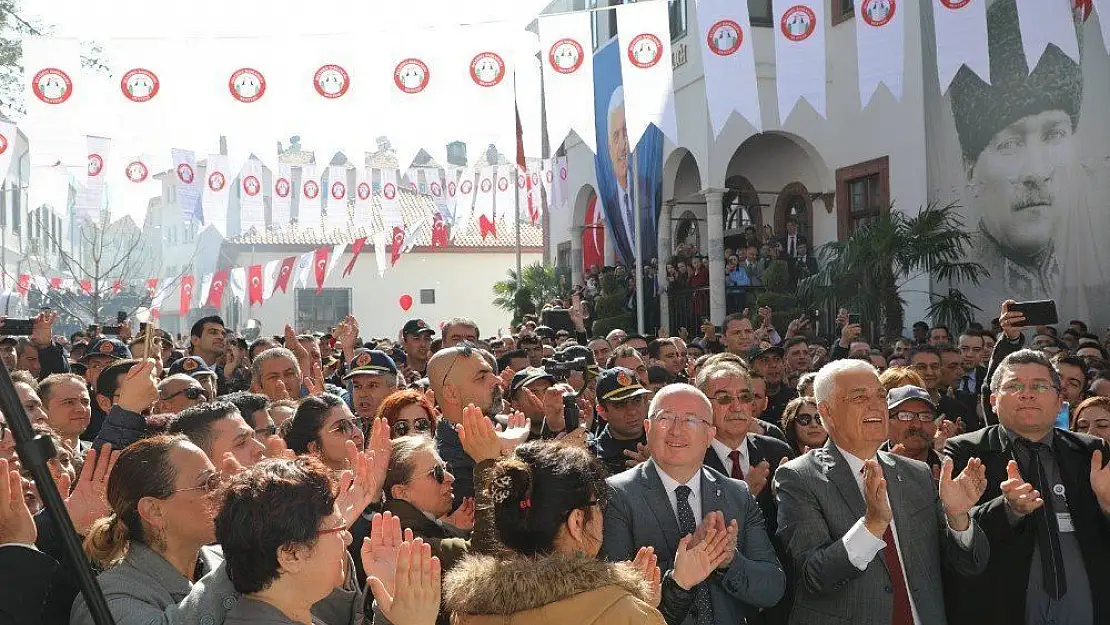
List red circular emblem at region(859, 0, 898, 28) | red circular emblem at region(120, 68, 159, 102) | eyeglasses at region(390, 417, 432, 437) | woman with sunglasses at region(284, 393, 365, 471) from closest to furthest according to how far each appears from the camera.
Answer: woman with sunglasses at region(284, 393, 365, 471) < eyeglasses at region(390, 417, 432, 437) < red circular emblem at region(859, 0, 898, 28) < red circular emblem at region(120, 68, 159, 102)

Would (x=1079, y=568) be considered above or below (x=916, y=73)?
below

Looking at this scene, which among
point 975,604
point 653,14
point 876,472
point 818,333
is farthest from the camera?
point 818,333

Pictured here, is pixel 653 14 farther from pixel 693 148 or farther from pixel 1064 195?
pixel 693 148

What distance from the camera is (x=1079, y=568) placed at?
15.1 ft

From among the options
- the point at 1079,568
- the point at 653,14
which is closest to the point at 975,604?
the point at 1079,568

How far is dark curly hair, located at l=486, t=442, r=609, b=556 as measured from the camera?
10.0ft

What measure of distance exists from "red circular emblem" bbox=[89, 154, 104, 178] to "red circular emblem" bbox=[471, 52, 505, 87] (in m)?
6.41

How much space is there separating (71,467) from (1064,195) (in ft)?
45.8

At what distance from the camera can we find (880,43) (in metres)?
12.4

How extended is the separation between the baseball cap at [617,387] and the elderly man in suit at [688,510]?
3.94 ft

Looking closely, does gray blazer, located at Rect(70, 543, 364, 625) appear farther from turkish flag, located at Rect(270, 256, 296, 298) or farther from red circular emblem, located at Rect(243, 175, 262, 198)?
turkish flag, located at Rect(270, 256, 296, 298)

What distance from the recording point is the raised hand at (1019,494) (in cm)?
432

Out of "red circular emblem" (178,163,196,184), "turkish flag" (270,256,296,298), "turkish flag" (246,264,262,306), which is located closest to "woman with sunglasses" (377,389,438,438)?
"red circular emblem" (178,163,196,184)

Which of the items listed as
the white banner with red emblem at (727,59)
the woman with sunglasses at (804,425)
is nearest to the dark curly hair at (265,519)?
the woman with sunglasses at (804,425)
